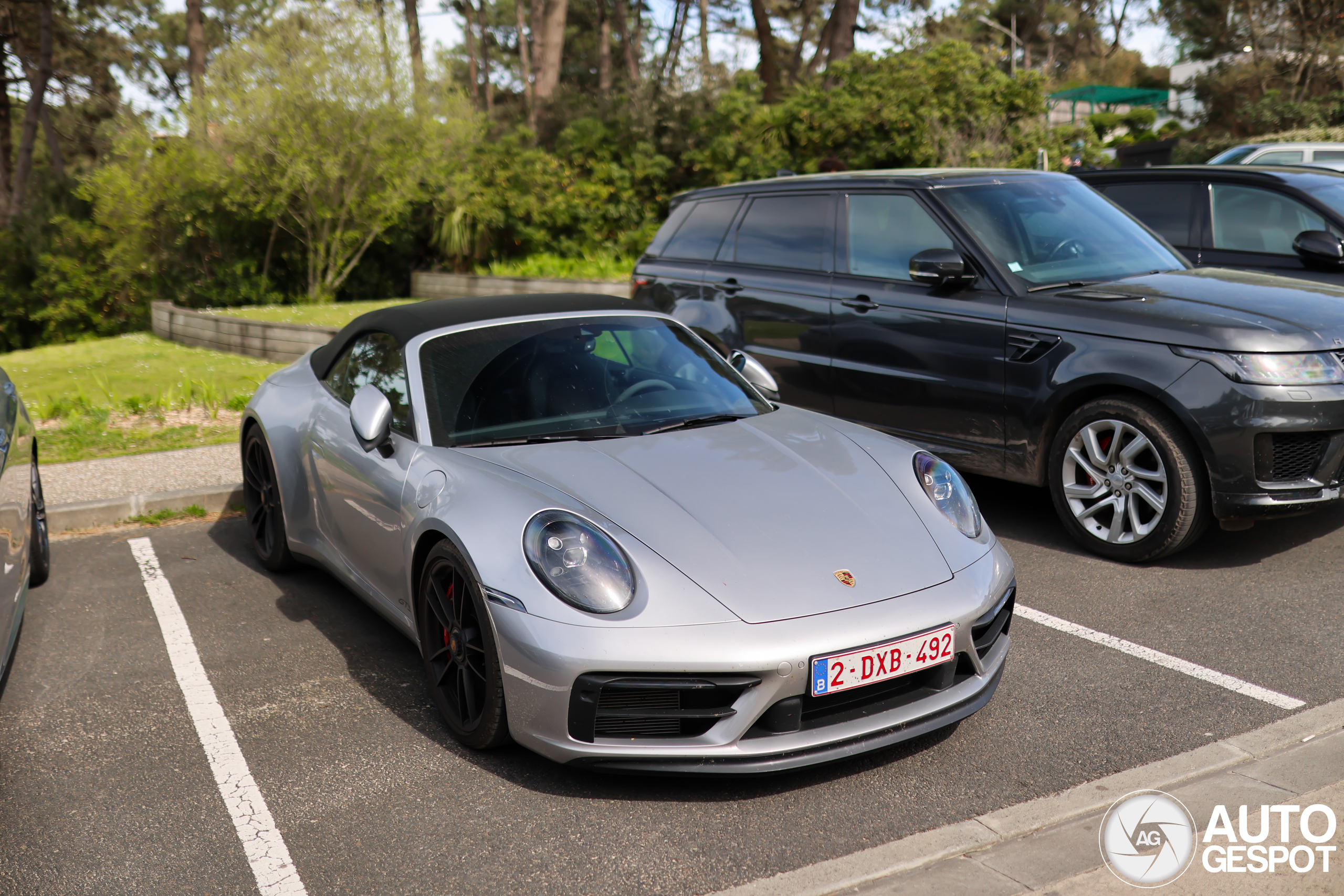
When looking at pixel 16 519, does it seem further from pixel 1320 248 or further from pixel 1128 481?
pixel 1320 248

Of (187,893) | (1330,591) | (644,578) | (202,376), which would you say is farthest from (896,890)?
(202,376)

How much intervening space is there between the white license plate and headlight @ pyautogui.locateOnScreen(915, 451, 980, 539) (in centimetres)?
57

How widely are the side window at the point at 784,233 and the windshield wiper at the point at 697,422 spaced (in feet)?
8.26

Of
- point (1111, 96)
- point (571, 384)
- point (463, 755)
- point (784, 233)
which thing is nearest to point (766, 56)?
point (784, 233)

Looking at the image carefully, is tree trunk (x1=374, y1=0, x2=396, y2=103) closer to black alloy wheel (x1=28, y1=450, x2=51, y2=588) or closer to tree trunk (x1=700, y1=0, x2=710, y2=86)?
black alloy wheel (x1=28, y1=450, x2=51, y2=588)

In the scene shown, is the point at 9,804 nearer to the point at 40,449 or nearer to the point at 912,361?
the point at 912,361

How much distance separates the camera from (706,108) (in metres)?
18.8

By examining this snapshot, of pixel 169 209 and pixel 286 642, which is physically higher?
pixel 169 209

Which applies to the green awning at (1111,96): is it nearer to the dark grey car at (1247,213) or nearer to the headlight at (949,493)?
the dark grey car at (1247,213)

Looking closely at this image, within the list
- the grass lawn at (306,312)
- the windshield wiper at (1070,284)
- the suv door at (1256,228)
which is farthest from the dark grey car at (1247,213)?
the grass lawn at (306,312)

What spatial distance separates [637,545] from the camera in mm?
3301

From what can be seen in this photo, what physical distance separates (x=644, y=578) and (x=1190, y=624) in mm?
2545

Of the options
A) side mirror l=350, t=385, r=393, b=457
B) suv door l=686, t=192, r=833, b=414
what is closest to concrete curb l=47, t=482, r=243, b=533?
side mirror l=350, t=385, r=393, b=457
